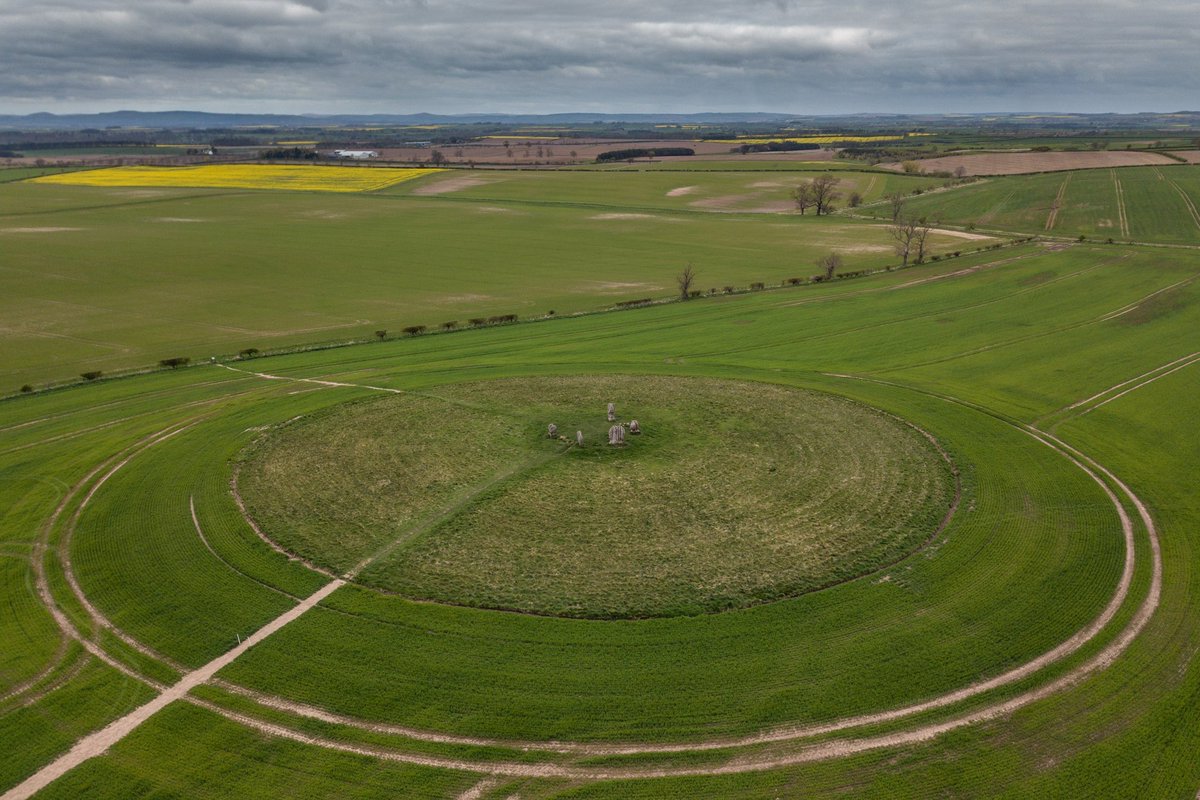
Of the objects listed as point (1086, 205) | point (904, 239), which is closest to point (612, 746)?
point (904, 239)

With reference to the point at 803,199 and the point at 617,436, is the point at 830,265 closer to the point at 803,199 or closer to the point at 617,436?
the point at 617,436

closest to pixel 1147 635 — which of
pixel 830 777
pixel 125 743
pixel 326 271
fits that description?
pixel 830 777

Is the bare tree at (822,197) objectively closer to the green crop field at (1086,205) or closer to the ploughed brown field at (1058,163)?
the green crop field at (1086,205)

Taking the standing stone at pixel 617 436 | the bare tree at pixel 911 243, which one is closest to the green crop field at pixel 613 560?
the standing stone at pixel 617 436

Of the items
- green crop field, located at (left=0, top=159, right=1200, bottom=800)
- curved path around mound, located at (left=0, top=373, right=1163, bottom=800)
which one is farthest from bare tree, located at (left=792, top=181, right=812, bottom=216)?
curved path around mound, located at (left=0, top=373, right=1163, bottom=800)

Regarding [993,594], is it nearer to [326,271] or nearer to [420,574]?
[420,574]
